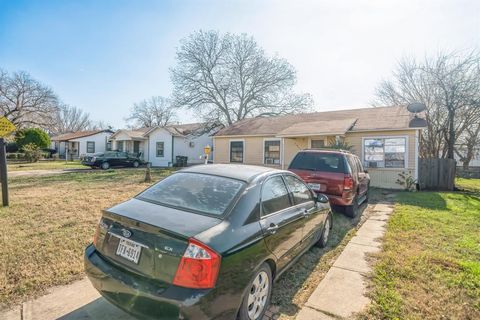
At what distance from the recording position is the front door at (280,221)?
274 cm

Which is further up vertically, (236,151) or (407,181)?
(236,151)

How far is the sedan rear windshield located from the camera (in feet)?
8.49

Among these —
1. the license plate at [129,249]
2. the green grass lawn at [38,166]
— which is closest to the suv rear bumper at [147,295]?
the license plate at [129,249]

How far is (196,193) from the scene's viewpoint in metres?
2.86

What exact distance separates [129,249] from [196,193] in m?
0.88

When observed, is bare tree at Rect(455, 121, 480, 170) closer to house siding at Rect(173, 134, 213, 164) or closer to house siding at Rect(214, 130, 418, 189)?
house siding at Rect(214, 130, 418, 189)

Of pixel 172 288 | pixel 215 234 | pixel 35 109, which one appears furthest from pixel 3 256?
pixel 35 109

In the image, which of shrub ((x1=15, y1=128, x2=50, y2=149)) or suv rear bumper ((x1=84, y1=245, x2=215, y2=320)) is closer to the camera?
suv rear bumper ((x1=84, y1=245, x2=215, y2=320))

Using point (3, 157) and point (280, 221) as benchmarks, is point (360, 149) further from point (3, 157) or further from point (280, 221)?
point (3, 157)

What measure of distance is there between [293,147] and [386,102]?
35.3ft

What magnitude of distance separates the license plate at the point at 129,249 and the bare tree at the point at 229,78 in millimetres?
23005

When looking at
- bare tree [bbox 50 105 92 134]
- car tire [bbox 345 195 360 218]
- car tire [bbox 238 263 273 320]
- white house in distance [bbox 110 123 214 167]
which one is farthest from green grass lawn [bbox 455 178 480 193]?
bare tree [bbox 50 105 92 134]

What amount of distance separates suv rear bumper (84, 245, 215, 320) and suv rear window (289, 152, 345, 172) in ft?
16.3

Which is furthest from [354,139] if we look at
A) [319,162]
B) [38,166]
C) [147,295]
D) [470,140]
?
[38,166]
